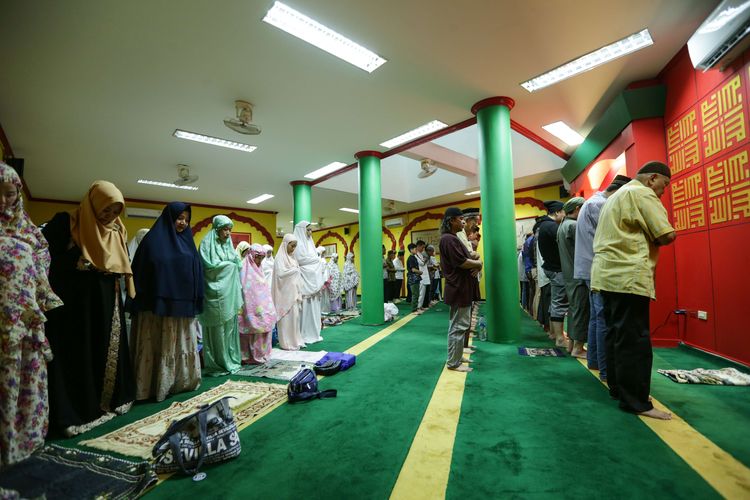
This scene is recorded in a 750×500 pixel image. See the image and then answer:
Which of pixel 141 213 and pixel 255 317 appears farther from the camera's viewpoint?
pixel 141 213

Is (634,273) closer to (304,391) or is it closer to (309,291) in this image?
(304,391)

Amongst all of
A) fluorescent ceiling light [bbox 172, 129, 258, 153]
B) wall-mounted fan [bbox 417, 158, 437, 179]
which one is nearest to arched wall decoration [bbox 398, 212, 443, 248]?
wall-mounted fan [bbox 417, 158, 437, 179]

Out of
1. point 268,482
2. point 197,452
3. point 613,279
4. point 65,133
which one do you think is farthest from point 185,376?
point 65,133

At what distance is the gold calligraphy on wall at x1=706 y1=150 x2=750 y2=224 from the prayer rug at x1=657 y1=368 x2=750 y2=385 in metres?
1.33

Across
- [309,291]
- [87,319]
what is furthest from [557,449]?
[309,291]

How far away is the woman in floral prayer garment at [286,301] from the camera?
171 inches

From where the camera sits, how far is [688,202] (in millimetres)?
3484

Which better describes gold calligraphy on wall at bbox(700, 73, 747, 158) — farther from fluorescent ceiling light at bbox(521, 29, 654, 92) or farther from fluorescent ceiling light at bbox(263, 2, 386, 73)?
fluorescent ceiling light at bbox(263, 2, 386, 73)

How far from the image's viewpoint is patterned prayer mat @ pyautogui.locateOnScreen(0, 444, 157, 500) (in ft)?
4.77

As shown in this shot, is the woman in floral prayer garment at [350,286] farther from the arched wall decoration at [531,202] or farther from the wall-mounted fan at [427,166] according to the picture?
the arched wall decoration at [531,202]

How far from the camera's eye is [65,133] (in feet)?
16.8

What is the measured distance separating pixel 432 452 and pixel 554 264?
2.84 m

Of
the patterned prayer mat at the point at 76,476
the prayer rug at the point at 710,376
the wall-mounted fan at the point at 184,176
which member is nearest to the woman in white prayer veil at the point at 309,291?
the patterned prayer mat at the point at 76,476

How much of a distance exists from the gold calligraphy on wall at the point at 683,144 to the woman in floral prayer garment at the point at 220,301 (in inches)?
191
